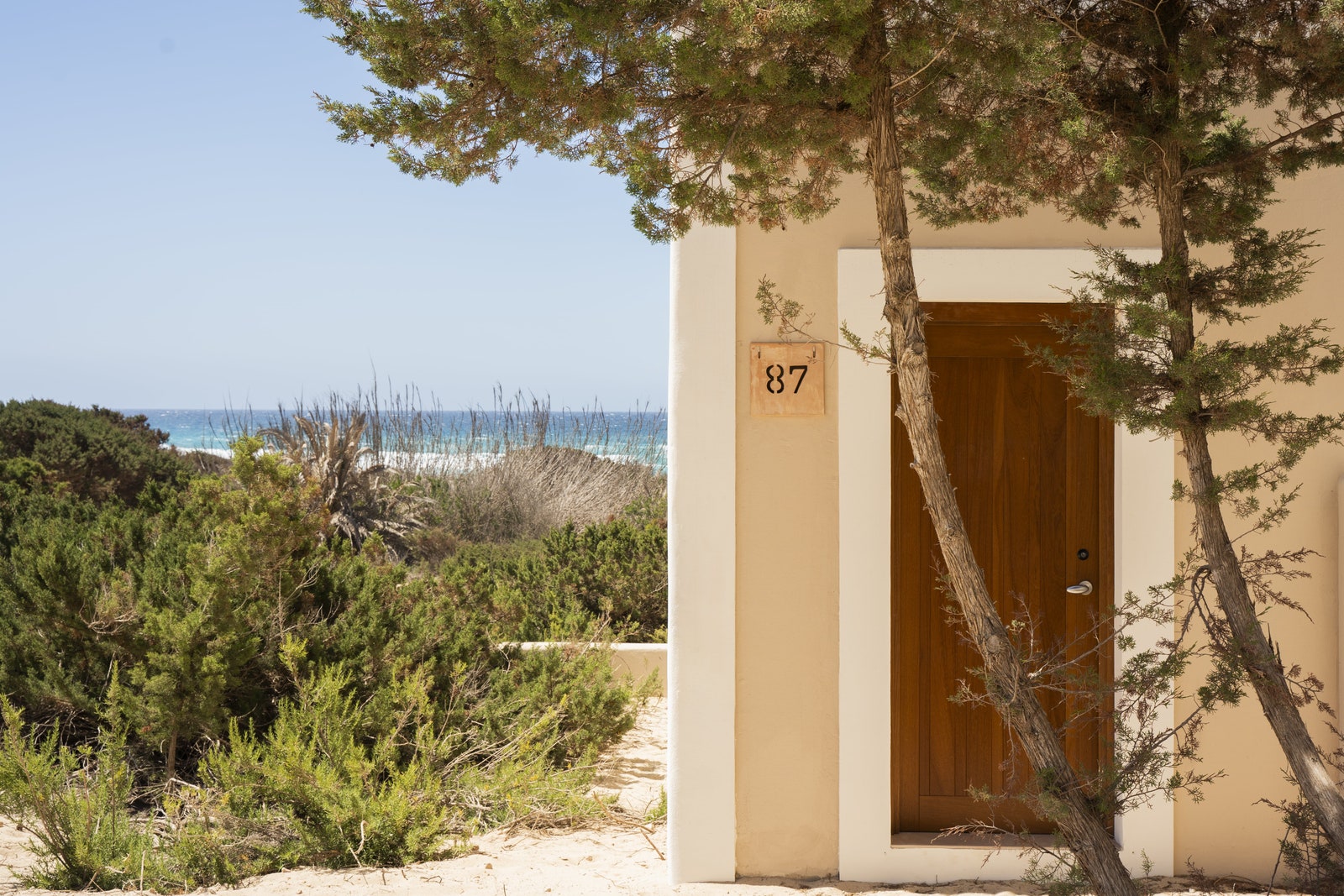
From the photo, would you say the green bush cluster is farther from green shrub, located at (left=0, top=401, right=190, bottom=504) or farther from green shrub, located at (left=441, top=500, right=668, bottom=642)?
green shrub, located at (left=0, top=401, right=190, bottom=504)

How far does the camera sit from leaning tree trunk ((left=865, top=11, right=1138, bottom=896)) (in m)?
2.24

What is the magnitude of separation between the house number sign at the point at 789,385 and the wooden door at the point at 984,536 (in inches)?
14.2

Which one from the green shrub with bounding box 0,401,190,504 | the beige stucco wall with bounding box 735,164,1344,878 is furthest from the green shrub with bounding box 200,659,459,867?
the green shrub with bounding box 0,401,190,504

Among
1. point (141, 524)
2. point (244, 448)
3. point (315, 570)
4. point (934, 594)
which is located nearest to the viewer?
point (934, 594)

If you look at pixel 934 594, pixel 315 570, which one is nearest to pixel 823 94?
pixel 934 594

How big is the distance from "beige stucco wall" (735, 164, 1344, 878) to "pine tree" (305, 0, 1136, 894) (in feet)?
3.04

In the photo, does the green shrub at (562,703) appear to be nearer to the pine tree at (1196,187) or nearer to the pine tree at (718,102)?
the pine tree at (718,102)

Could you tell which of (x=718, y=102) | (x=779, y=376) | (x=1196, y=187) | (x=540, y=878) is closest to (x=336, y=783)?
(x=540, y=878)

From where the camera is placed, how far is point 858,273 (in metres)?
3.38

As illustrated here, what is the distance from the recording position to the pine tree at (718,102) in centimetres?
189

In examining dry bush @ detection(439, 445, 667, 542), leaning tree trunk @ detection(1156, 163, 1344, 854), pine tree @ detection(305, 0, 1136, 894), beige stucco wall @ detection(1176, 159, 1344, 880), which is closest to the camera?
pine tree @ detection(305, 0, 1136, 894)

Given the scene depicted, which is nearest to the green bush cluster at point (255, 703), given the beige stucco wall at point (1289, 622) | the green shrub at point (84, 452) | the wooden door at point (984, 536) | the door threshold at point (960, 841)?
the door threshold at point (960, 841)

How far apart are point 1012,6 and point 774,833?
2775mm

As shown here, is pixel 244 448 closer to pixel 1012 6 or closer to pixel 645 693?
pixel 645 693
